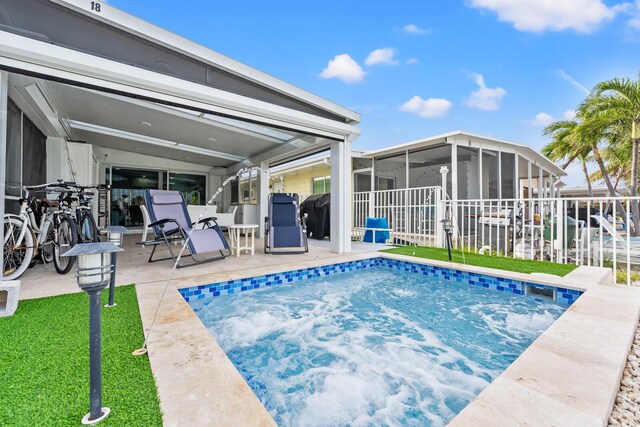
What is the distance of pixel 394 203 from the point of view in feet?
25.5

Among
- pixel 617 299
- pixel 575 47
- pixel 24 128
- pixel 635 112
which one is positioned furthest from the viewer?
pixel 575 47

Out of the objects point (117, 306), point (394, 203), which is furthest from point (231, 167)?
point (117, 306)

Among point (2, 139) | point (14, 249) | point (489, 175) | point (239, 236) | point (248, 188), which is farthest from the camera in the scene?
point (489, 175)

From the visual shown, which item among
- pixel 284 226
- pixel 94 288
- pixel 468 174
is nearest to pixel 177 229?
pixel 284 226

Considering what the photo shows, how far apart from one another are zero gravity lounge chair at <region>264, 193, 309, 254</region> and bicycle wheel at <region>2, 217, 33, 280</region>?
10.2ft

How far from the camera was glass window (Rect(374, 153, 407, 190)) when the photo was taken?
9580 millimetres

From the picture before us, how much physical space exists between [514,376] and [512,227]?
6.15 m

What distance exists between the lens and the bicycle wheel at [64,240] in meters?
3.31

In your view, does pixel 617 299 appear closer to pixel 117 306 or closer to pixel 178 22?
pixel 117 306

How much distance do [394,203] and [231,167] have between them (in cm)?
562

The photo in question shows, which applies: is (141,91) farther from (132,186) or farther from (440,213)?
(132,186)

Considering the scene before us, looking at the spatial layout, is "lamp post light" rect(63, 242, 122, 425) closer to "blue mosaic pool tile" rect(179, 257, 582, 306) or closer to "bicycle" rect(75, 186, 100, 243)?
"blue mosaic pool tile" rect(179, 257, 582, 306)

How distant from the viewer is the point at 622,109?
7.33 metres

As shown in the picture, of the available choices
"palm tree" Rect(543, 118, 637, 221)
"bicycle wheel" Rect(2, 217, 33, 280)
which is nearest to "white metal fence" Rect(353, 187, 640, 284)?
"palm tree" Rect(543, 118, 637, 221)
